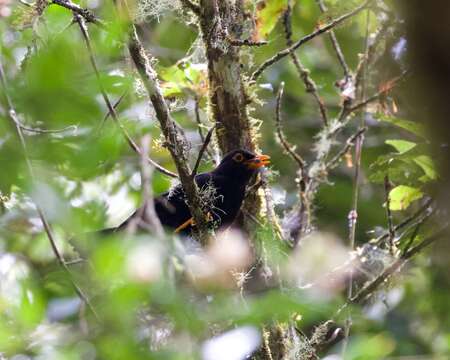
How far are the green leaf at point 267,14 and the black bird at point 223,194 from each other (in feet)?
3.68

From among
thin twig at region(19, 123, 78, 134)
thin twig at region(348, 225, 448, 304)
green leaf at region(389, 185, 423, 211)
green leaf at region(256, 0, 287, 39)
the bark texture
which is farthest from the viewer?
green leaf at region(256, 0, 287, 39)

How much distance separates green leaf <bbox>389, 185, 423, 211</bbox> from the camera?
4980 mm

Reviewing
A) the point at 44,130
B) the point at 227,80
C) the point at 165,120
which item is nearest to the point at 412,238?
the point at 227,80

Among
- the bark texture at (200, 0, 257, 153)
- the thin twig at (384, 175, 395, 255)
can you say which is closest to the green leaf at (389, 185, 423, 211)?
the thin twig at (384, 175, 395, 255)

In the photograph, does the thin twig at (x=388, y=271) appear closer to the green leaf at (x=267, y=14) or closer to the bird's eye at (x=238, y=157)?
the bird's eye at (x=238, y=157)

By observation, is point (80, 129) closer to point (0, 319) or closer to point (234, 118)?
point (0, 319)

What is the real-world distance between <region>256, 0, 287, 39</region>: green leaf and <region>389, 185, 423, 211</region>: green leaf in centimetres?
170

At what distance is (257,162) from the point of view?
537 cm

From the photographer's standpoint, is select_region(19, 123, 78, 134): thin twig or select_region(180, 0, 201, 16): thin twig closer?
select_region(19, 123, 78, 134): thin twig

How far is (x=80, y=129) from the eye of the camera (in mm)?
2094

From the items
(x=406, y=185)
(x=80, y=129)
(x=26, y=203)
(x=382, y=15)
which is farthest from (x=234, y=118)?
(x=80, y=129)

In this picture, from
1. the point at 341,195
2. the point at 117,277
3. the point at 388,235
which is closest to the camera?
the point at 117,277

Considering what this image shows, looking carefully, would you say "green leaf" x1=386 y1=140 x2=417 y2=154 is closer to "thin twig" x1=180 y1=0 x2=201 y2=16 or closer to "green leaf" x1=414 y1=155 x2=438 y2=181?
"green leaf" x1=414 y1=155 x2=438 y2=181

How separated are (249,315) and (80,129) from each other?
68cm
